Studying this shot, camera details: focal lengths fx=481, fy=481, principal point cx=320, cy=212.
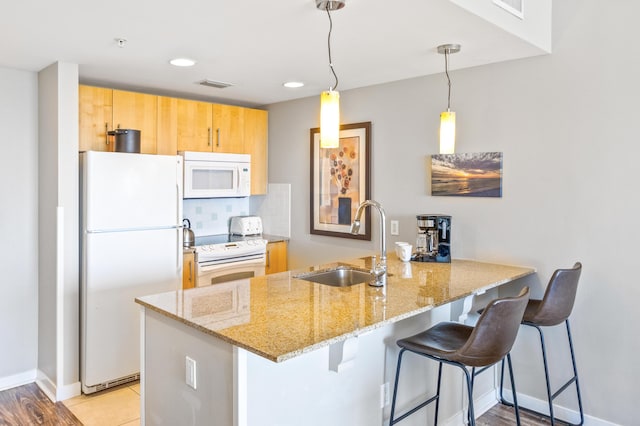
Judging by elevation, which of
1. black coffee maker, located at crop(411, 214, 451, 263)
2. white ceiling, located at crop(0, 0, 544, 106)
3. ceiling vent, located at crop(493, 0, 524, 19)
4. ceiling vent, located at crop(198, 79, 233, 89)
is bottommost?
black coffee maker, located at crop(411, 214, 451, 263)

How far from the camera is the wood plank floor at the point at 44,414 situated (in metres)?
2.86

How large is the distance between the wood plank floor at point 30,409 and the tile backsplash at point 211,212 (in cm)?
178

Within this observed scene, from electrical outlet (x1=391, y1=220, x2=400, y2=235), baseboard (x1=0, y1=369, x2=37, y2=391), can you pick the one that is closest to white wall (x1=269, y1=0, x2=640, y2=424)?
electrical outlet (x1=391, y1=220, x2=400, y2=235)

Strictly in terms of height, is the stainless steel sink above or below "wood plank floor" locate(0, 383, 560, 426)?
above

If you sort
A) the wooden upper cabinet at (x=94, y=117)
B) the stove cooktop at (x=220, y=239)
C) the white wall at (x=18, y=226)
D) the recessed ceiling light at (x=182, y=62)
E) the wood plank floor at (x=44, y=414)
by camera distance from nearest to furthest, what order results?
the wood plank floor at (x=44, y=414)
the recessed ceiling light at (x=182, y=62)
the white wall at (x=18, y=226)
the wooden upper cabinet at (x=94, y=117)
the stove cooktop at (x=220, y=239)

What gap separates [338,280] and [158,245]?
1.41 metres

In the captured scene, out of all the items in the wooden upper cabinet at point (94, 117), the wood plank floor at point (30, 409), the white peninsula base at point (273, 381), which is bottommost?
the wood plank floor at point (30, 409)

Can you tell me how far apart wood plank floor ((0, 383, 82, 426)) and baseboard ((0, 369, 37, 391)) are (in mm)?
43

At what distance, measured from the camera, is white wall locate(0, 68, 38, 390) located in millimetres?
3291

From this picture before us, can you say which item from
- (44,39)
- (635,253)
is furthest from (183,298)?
(635,253)

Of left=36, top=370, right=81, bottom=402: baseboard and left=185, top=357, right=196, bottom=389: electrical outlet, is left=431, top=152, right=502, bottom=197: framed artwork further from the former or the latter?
left=36, top=370, right=81, bottom=402: baseboard

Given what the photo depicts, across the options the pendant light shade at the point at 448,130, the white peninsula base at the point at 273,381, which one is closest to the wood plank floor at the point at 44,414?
the white peninsula base at the point at 273,381

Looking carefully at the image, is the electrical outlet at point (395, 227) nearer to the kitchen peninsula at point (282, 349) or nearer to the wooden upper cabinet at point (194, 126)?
the kitchen peninsula at point (282, 349)

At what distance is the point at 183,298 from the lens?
2135 millimetres
